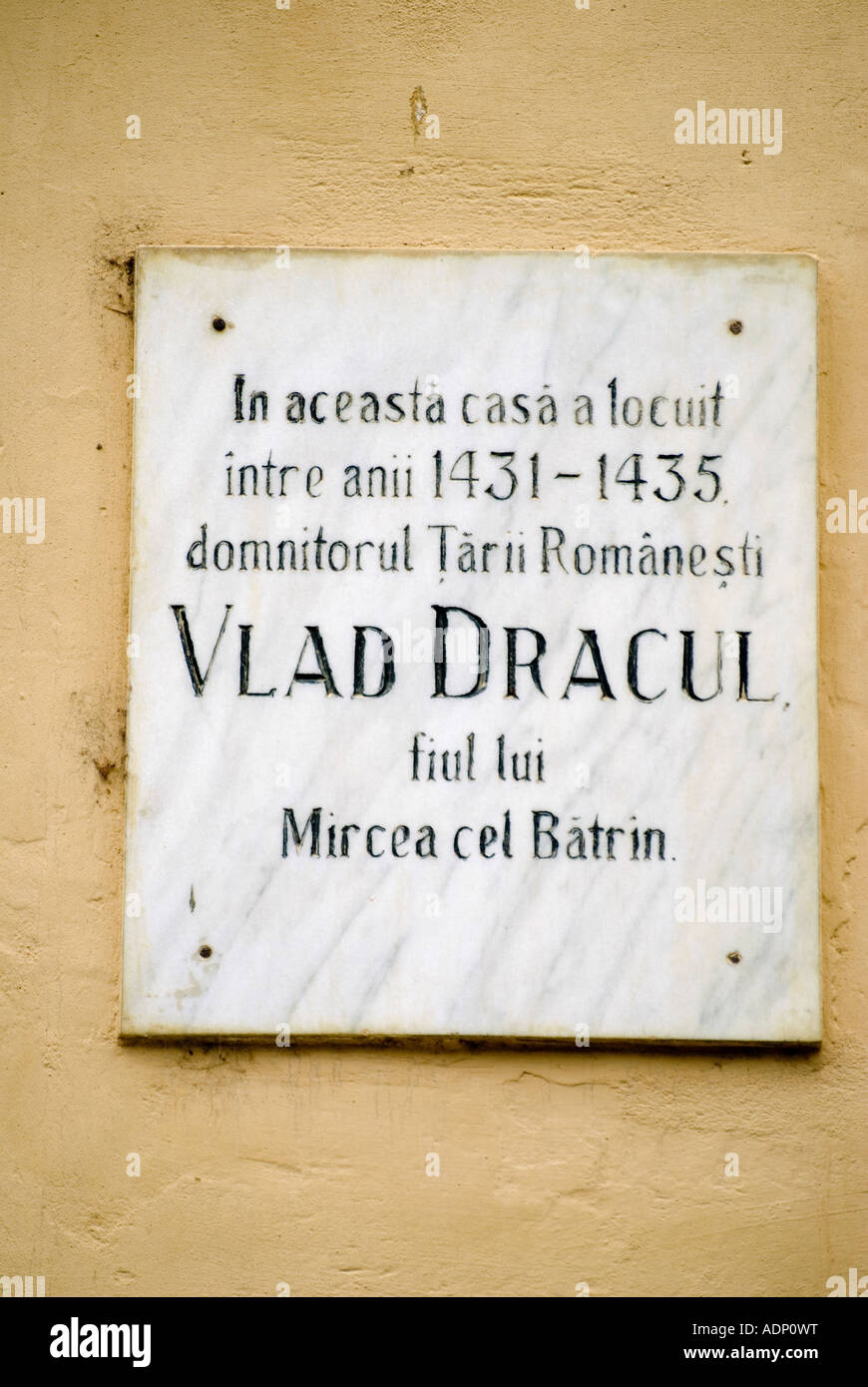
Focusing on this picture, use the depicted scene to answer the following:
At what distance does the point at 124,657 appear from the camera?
2.05 m

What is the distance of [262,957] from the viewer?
1.97m

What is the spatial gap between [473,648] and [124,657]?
59cm

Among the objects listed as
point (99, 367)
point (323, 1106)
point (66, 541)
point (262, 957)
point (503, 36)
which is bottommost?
point (323, 1106)

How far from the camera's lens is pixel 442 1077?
198cm

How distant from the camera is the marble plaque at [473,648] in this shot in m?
1.97

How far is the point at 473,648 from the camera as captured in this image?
2.01 metres

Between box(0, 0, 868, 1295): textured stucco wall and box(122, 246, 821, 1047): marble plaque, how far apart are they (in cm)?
8

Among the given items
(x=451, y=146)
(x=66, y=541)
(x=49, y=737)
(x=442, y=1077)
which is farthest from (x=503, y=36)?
(x=442, y=1077)

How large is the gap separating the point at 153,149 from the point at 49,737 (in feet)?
3.36

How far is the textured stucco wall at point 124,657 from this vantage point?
1955 mm

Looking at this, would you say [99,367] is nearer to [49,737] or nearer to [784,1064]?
[49,737]

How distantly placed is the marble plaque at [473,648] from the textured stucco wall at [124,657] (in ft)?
0.25

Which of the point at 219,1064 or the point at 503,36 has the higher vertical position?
the point at 503,36

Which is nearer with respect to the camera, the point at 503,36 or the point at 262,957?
the point at 262,957
